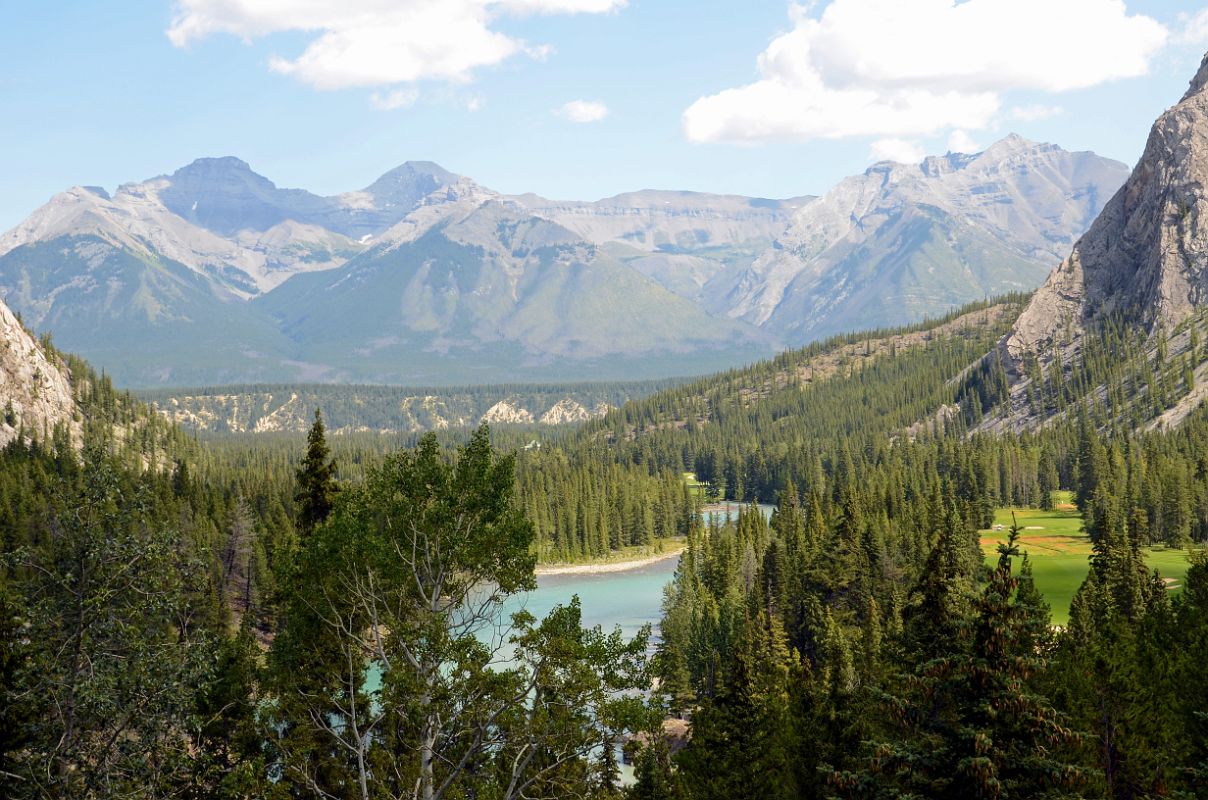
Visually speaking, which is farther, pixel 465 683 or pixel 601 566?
pixel 601 566

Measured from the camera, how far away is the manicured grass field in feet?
335

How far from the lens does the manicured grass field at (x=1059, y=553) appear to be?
335 ft

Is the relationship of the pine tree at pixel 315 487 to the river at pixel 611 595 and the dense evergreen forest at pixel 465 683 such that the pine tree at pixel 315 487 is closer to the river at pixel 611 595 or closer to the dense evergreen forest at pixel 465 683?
the dense evergreen forest at pixel 465 683

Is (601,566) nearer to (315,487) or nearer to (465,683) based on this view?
(315,487)

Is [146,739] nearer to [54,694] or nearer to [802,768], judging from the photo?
[54,694]

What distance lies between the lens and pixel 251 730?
4581cm

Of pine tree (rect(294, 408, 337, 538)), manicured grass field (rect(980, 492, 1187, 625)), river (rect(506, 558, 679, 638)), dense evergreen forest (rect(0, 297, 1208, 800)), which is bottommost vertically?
river (rect(506, 558, 679, 638))

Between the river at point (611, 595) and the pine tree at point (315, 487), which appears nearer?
the pine tree at point (315, 487)

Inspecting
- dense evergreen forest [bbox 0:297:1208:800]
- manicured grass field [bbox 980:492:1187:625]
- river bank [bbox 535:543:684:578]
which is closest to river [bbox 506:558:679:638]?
river bank [bbox 535:543:684:578]

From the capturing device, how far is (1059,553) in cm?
12900

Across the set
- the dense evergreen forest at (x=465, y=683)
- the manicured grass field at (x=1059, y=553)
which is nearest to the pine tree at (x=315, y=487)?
the dense evergreen forest at (x=465, y=683)

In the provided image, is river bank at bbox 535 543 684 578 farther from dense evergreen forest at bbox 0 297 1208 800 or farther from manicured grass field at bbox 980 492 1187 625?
dense evergreen forest at bbox 0 297 1208 800

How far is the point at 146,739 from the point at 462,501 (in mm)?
10822

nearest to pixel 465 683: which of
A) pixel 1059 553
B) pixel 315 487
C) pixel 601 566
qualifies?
pixel 315 487
